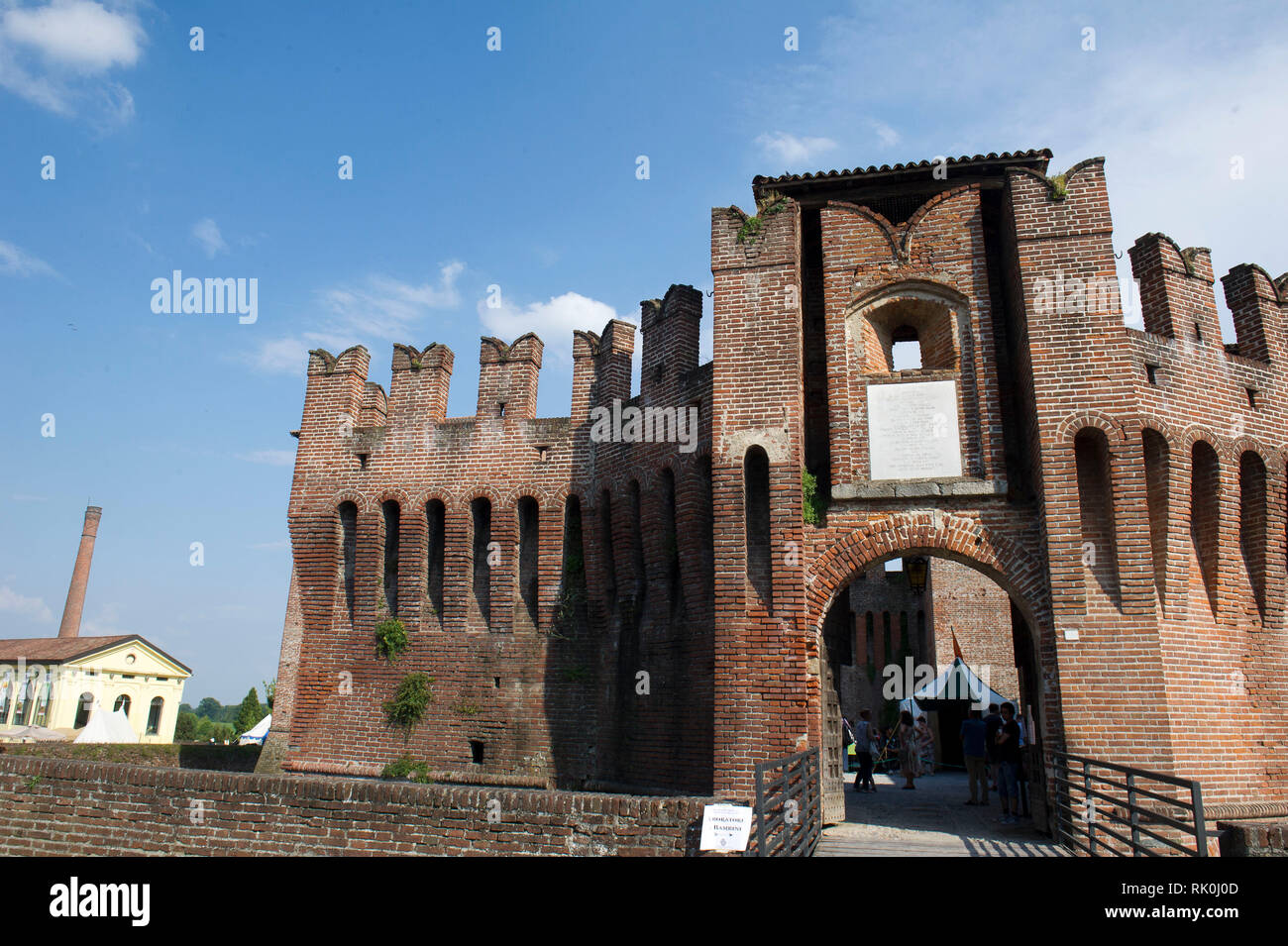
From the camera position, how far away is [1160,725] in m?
9.70

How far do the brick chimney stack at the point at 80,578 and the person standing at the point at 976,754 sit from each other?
2088 inches

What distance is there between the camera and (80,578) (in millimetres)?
49438

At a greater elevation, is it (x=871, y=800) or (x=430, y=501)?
(x=430, y=501)

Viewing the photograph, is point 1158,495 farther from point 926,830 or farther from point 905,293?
point 926,830

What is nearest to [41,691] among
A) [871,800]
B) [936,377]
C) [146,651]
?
[146,651]

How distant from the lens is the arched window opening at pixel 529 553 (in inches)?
593

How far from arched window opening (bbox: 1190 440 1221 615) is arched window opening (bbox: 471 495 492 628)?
1154cm

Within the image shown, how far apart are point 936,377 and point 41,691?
52179 millimetres

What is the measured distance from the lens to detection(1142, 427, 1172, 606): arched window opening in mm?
10812

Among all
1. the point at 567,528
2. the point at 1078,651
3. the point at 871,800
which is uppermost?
the point at 567,528

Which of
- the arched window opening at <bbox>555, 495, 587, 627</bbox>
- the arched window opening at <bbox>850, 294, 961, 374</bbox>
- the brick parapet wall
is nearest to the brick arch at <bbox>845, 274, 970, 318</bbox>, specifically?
the arched window opening at <bbox>850, 294, 961, 374</bbox>

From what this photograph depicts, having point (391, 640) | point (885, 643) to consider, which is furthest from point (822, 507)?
point (885, 643)

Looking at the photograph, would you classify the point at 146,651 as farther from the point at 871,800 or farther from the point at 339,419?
the point at 871,800

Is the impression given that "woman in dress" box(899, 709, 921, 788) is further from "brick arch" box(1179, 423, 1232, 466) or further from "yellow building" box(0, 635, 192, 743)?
"yellow building" box(0, 635, 192, 743)
